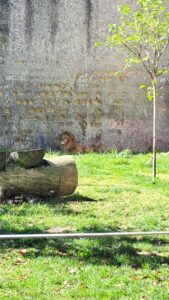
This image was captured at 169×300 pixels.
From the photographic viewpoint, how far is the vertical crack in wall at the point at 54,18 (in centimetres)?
1459

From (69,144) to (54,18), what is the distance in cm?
386

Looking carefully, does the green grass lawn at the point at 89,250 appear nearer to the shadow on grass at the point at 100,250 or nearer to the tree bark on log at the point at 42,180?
the shadow on grass at the point at 100,250

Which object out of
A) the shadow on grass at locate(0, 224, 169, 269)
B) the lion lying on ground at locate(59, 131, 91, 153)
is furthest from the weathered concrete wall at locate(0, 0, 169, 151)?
the shadow on grass at locate(0, 224, 169, 269)

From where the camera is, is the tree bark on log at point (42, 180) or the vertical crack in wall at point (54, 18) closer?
the tree bark on log at point (42, 180)

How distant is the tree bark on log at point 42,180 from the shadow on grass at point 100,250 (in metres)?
1.98

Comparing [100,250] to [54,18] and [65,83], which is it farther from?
[54,18]

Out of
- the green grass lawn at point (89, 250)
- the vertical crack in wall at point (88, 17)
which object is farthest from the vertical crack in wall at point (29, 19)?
the green grass lawn at point (89, 250)

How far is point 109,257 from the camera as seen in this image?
183 inches

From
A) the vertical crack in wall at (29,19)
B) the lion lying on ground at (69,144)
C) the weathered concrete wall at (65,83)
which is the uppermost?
the vertical crack in wall at (29,19)

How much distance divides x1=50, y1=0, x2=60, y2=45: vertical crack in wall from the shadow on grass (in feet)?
33.9

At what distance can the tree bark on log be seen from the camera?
705 centimetres

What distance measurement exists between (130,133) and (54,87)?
9.15ft

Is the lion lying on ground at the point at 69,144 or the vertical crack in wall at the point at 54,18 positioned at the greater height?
the vertical crack in wall at the point at 54,18

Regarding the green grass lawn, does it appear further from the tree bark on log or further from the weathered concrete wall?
the weathered concrete wall
